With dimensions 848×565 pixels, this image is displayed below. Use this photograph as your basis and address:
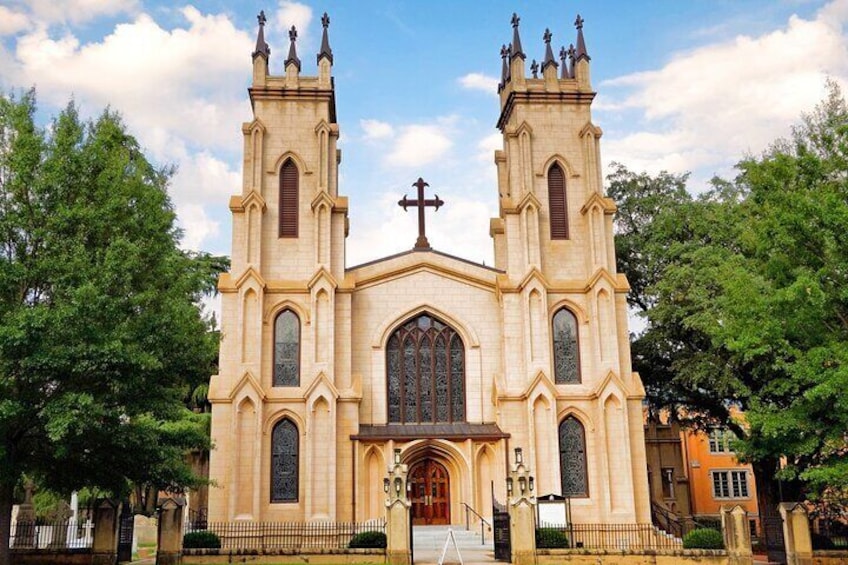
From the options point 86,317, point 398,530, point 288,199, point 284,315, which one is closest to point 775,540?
point 398,530

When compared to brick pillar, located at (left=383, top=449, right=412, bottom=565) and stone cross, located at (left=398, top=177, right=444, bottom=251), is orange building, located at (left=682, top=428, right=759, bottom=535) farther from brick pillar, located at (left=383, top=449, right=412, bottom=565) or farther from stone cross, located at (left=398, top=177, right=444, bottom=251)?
brick pillar, located at (left=383, top=449, right=412, bottom=565)

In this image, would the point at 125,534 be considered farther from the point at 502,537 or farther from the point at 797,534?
the point at 797,534

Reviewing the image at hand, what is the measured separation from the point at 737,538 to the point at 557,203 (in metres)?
13.3

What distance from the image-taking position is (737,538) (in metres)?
21.5

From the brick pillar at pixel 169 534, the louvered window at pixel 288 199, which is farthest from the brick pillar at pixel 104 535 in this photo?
the louvered window at pixel 288 199

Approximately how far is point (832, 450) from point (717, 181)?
45.9 ft

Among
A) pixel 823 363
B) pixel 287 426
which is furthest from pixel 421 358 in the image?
pixel 823 363

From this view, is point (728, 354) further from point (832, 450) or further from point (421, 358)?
point (421, 358)

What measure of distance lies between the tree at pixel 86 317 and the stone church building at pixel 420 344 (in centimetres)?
707

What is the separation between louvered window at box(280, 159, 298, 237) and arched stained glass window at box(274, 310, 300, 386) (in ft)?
9.60

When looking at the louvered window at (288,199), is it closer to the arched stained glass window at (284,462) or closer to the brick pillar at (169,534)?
the arched stained glass window at (284,462)

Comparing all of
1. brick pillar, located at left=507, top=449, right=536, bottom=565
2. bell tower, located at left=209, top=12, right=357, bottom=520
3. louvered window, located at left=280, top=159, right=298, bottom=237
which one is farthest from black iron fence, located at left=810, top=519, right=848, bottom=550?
louvered window, located at left=280, top=159, right=298, bottom=237

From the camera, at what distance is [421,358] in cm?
2916

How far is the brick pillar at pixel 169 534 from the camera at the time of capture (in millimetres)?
20812
